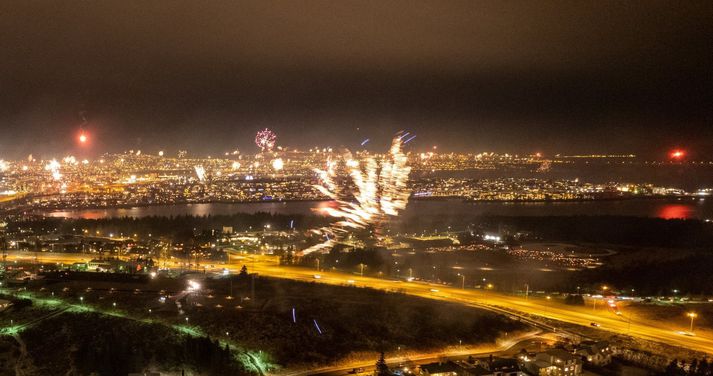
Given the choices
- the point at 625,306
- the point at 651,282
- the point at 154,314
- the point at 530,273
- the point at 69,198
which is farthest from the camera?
the point at 69,198

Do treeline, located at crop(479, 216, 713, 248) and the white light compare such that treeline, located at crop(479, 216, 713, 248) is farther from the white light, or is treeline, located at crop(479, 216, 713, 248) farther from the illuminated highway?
the white light

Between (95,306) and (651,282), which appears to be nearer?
(95,306)

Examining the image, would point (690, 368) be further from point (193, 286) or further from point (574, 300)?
point (193, 286)

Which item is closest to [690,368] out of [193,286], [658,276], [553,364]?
[553,364]

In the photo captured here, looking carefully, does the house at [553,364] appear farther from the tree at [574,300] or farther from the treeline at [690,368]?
the tree at [574,300]

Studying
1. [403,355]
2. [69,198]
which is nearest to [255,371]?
[403,355]

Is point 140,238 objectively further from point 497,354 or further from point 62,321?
point 497,354

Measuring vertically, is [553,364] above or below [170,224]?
below
